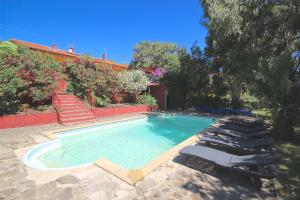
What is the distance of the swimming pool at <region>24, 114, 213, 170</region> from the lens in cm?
701

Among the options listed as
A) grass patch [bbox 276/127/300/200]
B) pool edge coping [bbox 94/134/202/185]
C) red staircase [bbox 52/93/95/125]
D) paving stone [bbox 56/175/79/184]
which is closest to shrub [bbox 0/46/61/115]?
red staircase [bbox 52/93/95/125]

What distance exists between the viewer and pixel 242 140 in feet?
24.0

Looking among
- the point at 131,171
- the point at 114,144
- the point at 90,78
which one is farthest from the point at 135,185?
the point at 90,78

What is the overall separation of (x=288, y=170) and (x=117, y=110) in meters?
12.9

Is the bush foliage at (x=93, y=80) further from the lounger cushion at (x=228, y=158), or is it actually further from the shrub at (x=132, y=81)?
the lounger cushion at (x=228, y=158)

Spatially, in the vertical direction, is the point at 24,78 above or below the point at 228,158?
above

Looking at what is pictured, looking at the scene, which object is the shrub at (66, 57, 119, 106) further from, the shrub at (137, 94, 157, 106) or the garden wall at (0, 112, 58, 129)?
the shrub at (137, 94, 157, 106)

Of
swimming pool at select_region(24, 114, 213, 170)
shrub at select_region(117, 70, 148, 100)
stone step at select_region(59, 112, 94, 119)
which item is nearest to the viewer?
swimming pool at select_region(24, 114, 213, 170)

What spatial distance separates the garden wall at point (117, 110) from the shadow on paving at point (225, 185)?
10.5 meters

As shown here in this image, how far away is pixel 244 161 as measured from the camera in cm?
470

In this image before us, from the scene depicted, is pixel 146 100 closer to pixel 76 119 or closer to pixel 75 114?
pixel 75 114

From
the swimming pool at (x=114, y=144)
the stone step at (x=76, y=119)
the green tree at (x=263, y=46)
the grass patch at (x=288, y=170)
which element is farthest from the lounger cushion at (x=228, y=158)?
the stone step at (x=76, y=119)

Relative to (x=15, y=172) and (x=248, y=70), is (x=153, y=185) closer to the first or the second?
(x=15, y=172)

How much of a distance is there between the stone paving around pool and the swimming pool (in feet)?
2.04
